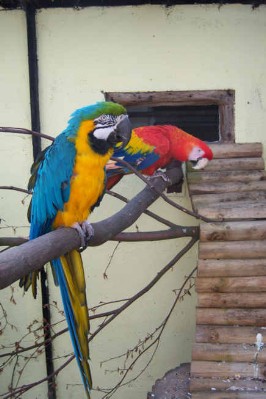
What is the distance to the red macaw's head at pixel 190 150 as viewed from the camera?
119 inches

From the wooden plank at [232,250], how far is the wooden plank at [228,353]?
0.47m

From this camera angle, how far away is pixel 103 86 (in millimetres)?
3295

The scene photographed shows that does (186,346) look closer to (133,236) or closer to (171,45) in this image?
(133,236)

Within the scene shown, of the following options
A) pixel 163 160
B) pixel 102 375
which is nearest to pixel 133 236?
pixel 163 160

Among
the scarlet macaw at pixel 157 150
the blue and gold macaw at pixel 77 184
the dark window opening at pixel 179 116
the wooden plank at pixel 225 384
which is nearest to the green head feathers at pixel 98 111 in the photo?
the blue and gold macaw at pixel 77 184

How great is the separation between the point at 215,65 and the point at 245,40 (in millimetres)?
257

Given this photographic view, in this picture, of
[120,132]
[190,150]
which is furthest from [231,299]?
[120,132]

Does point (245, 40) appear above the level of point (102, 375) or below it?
above

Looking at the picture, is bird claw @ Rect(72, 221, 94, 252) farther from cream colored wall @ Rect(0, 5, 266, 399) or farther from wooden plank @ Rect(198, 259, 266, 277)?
cream colored wall @ Rect(0, 5, 266, 399)

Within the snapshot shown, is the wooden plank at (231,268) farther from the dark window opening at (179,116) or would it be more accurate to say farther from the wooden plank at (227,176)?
the dark window opening at (179,116)

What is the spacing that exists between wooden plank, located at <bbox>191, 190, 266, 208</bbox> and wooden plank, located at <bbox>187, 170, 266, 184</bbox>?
14 cm

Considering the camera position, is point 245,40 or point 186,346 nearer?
point 245,40

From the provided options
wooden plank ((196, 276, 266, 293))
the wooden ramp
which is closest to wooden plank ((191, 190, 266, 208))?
the wooden ramp

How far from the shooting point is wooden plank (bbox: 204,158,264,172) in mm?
3184
